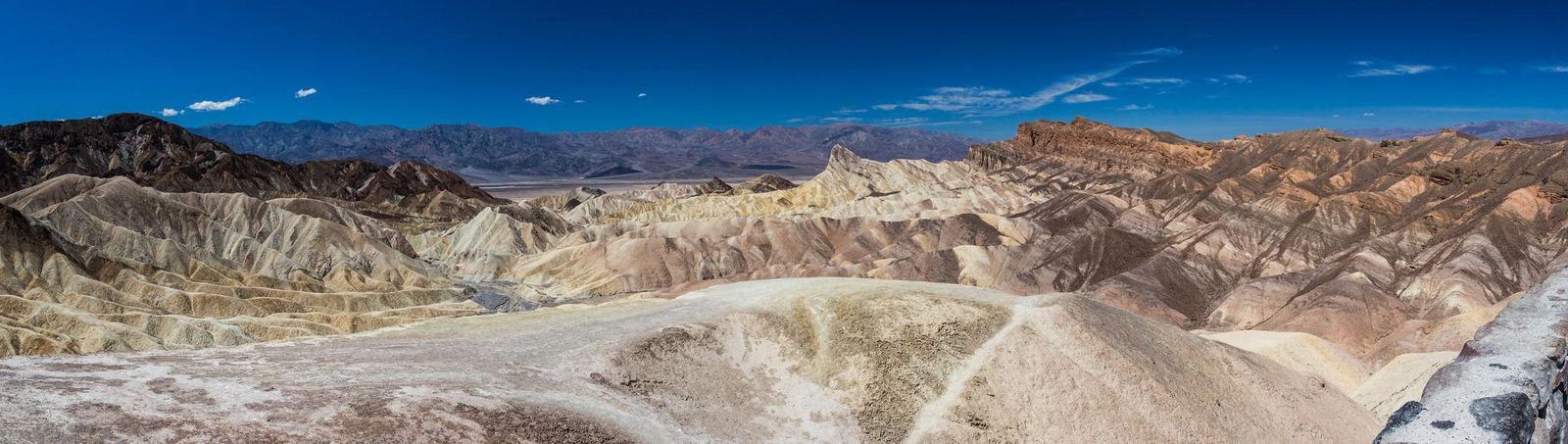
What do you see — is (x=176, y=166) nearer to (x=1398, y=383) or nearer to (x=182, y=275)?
(x=182, y=275)

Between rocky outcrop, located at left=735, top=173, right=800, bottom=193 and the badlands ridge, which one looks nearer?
the badlands ridge

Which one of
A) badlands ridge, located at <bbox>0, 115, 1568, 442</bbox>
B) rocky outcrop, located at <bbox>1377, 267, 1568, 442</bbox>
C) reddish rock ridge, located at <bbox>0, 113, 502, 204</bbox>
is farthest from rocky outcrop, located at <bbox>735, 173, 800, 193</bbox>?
rocky outcrop, located at <bbox>1377, 267, 1568, 442</bbox>

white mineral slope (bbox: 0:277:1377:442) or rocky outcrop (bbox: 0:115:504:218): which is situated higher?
rocky outcrop (bbox: 0:115:504:218)

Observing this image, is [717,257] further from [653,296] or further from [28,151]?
[28,151]

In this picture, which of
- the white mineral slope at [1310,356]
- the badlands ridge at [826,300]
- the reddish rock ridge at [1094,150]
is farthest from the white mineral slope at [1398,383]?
the reddish rock ridge at [1094,150]

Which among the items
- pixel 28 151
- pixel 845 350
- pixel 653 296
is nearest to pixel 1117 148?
pixel 653 296

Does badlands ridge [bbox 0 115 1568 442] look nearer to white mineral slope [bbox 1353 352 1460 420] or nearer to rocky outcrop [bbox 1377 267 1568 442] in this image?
white mineral slope [bbox 1353 352 1460 420]

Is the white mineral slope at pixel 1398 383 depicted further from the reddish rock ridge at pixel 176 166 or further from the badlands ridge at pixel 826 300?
the reddish rock ridge at pixel 176 166
